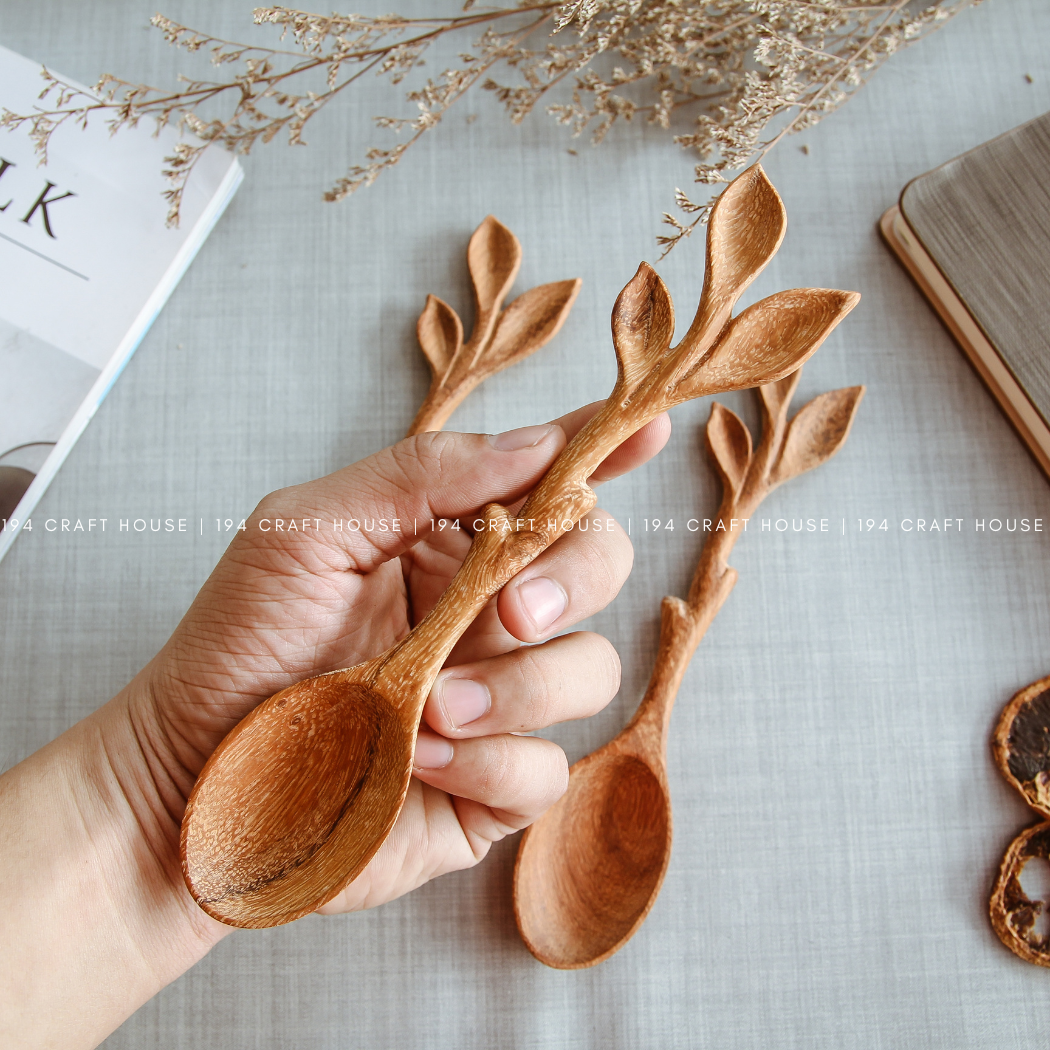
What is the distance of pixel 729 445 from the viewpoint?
68 cm

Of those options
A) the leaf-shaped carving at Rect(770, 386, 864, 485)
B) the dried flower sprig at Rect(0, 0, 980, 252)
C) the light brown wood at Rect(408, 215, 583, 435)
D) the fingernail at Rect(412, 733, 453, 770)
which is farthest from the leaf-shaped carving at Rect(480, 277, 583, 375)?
the fingernail at Rect(412, 733, 453, 770)

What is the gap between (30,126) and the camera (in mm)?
719

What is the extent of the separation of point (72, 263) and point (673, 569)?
23.7 inches

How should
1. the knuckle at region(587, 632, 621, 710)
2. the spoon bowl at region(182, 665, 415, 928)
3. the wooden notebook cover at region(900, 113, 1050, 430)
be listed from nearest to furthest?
the spoon bowl at region(182, 665, 415, 928) → the knuckle at region(587, 632, 621, 710) → the wooden notebook cover at region(900, 113, 1050, 430)

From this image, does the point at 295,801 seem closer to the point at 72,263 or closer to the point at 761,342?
the point at 761,342

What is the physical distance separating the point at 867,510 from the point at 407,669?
1.54 ft

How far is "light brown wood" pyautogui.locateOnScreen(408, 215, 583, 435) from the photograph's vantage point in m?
0.69

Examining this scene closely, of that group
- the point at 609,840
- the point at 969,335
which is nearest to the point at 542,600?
the point at 609,840

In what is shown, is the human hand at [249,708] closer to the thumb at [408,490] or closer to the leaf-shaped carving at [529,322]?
the thumb at [408,490]

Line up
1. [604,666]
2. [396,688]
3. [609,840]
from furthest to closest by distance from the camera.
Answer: [609,840]
[604,666]
[396,688]

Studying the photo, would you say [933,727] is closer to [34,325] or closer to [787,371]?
[787,371]

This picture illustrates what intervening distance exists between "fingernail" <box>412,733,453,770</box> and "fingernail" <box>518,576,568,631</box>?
0.32 ft

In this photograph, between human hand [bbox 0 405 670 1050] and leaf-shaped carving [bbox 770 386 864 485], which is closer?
human hand [bbox 0 405 670 1050]

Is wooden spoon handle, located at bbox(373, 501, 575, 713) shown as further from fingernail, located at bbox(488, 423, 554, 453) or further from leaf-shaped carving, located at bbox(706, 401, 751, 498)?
leaf-shaped carving, located at bbox(706, 401, 751, 498)
